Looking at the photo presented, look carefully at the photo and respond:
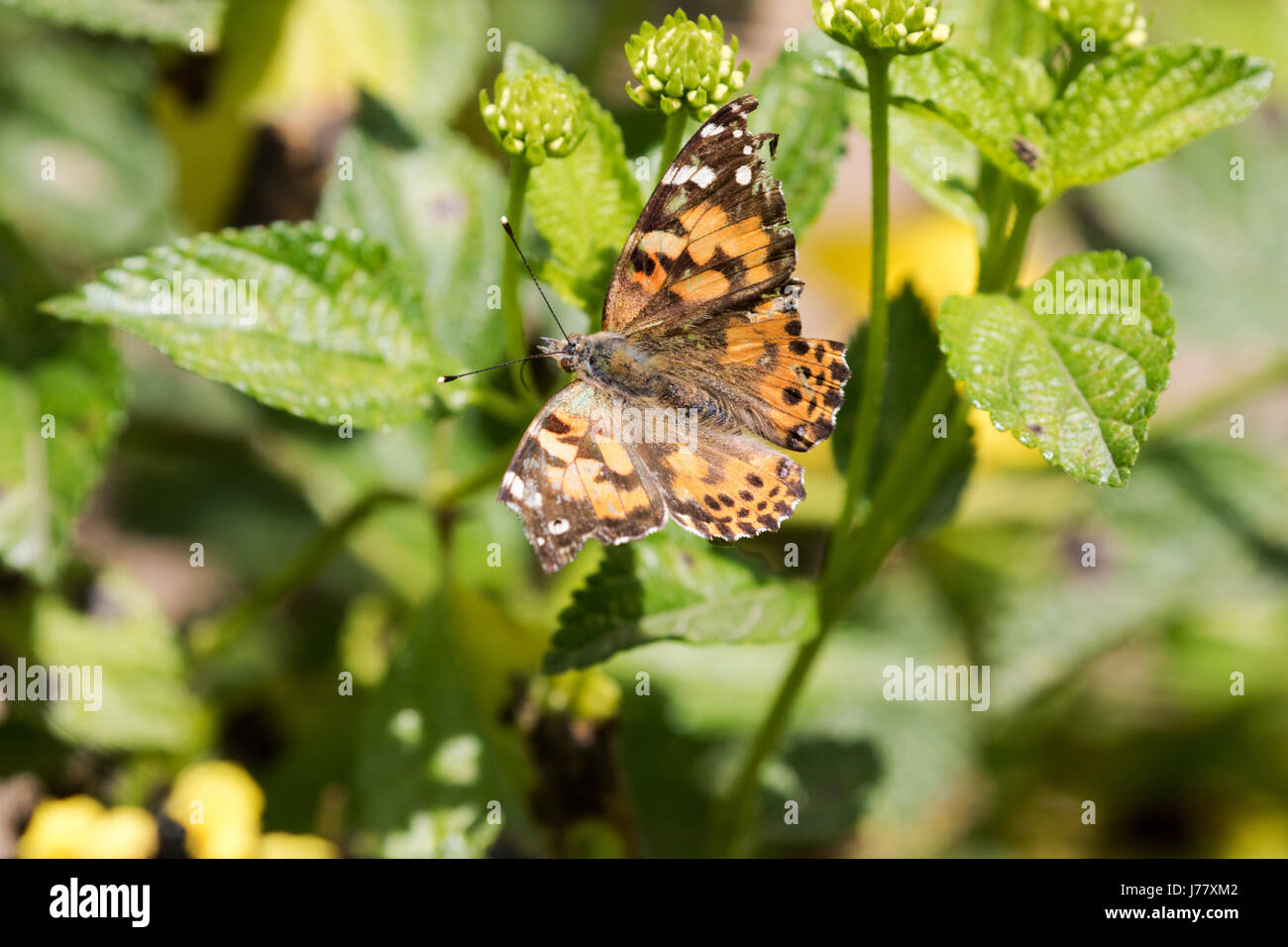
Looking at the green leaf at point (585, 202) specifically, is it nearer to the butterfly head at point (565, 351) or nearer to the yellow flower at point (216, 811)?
the butterfly head at point (565, 351)

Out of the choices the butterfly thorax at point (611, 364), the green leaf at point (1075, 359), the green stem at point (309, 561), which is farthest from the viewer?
the green stem at point (309, 561)

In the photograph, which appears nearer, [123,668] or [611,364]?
[611,364]

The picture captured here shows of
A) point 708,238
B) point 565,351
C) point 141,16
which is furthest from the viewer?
point 141,16

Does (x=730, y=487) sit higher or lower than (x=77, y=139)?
lower

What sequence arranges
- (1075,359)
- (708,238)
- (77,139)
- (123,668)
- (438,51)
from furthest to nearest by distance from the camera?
1. (77,139)
2. (438,51)
3. (123,668)
4. (708,238)
5. (1075,359)

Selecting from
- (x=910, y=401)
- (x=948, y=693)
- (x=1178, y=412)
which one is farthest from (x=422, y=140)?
(x=1178, y=412)

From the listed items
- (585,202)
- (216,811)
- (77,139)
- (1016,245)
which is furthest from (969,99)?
(77,139)

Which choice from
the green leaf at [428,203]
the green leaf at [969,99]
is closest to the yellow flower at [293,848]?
the green leaf at [428,203]

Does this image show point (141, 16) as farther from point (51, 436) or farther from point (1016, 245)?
point (1016, 245)
